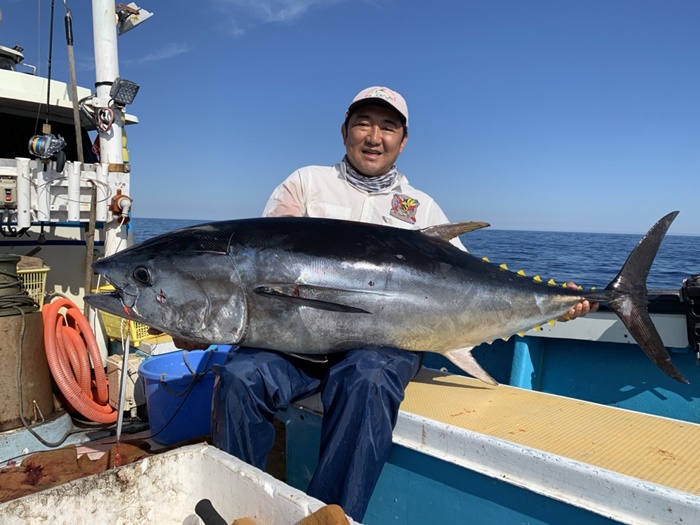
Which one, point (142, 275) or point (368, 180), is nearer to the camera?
point (142, 275)

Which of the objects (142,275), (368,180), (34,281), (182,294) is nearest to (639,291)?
(368,180)

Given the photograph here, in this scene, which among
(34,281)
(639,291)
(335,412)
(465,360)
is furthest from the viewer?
(34,281)

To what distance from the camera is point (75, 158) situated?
5.64 m

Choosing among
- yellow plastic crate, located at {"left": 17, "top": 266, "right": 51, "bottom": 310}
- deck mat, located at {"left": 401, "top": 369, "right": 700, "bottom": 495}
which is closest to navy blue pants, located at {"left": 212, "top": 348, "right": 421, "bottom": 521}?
deck mat, located at {"left": 401, "top": 369, "right": 700, "bottom": 495}

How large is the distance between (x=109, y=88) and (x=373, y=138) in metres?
3.18

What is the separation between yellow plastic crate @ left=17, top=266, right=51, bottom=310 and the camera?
4.06 metres

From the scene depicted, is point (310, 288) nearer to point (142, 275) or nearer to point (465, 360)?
point (142, 275)

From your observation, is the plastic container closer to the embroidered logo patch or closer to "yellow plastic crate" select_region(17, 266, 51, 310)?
"yellow plastic crate" select_region(17, 266, 51, 310)

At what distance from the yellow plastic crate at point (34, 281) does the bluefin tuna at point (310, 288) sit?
2.56 meters

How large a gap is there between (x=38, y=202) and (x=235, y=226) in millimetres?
3335

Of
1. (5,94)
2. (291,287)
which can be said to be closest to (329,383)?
(291,287)

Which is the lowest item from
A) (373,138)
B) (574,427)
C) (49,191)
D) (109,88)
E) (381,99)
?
(574,427)

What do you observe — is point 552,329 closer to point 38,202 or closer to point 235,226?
point 235,226

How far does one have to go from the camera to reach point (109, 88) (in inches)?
189
